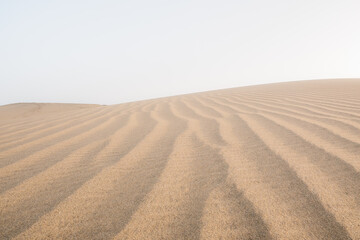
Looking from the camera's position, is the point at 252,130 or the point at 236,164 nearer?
the point at 236,164

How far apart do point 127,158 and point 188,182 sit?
524 millimetres

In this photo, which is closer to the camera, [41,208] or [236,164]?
[41,208]

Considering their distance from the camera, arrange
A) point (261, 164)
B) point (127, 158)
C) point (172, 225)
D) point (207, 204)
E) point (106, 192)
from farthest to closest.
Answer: point (127, 158) → point (261, 164) → point (106, 192) → point (207, 204) → point (172, 225)

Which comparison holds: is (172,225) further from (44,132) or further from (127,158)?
(44,132)

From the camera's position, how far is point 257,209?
818mm

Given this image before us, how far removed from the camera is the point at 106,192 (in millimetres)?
1005

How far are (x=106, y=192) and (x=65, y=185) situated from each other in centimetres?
25

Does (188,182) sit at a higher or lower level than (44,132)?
lower

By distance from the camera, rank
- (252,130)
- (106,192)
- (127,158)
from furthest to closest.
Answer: (252,130) → (127,158) → (106,192)

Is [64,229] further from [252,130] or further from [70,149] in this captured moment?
[252,130]

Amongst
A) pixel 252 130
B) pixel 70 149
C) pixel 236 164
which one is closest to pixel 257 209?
pixel 236 164

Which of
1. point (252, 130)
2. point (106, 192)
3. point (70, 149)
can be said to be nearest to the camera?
point (106, 192)

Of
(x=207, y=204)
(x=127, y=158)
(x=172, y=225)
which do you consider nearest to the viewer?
(x=172, y=225)

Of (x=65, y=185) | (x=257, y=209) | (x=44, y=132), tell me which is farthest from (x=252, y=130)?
(x=44, y=132)
